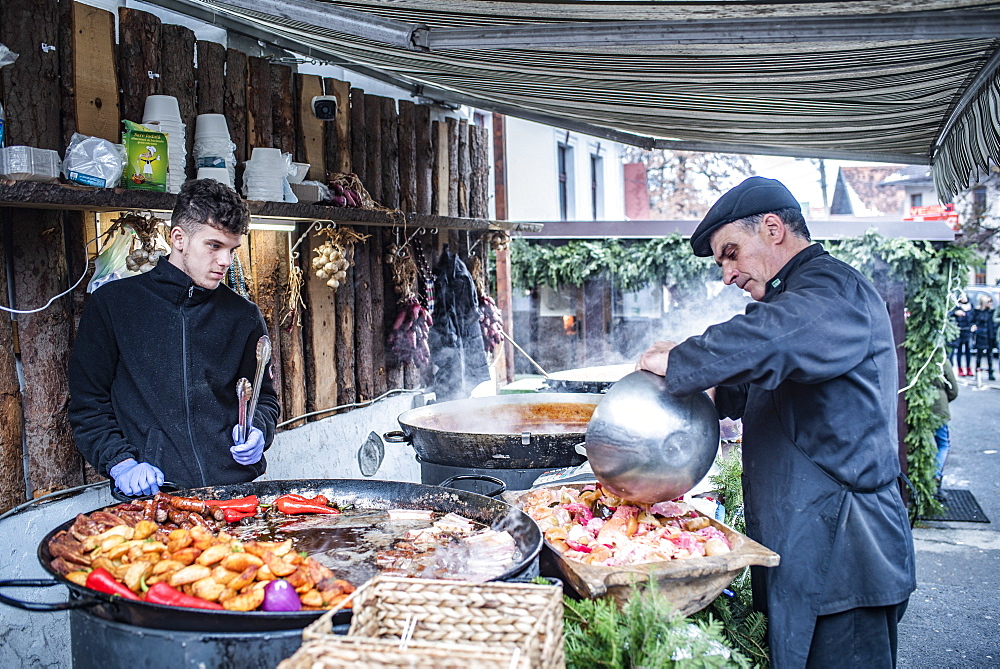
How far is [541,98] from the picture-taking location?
4.48 m

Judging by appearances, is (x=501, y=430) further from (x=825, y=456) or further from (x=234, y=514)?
(x=825, y=456)

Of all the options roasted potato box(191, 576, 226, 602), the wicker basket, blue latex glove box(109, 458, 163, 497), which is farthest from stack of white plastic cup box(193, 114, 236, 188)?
the wicker basket

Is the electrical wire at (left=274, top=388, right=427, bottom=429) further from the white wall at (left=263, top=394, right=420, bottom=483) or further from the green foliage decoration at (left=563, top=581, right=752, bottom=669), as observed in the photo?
the green foliage decoration at (left=563, top=581, right=752, bottom=669)

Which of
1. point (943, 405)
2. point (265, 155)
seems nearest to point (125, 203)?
point (265, 155)

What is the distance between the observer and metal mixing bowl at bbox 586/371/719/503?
99.7 inches

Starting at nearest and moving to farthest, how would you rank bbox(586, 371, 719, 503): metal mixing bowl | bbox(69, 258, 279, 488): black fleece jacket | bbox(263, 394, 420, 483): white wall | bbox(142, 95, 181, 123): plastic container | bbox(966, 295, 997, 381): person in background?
bbox(586, 371, 719, 503): metal mixing bowl, bbox(69, 258, 279, 488): black fleece jacket, bbox(142, 95, 181, 123): plastic container, bbox(263, 394, 420, 483): white wall, bbox(966, 295, 997, 381): person in background

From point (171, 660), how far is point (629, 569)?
123 cm

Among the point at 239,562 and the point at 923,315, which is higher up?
the point at 923,315

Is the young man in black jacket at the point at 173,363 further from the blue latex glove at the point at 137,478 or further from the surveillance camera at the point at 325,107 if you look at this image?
the surveillance camera at the point at 325,107

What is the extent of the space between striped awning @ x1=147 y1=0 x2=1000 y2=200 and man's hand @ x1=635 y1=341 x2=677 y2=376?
3.46 feet

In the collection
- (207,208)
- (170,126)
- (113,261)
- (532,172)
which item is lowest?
(113,261)

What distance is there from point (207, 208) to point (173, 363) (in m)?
0.65

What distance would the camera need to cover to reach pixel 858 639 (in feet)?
8.89

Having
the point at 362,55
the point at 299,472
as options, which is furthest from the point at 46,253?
the point at 299,472
